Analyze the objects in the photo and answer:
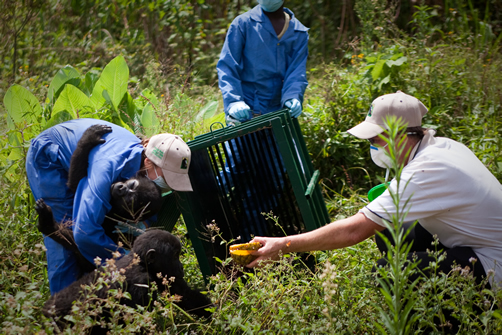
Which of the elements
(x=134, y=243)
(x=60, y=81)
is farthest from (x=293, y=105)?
(x=60, y=81)

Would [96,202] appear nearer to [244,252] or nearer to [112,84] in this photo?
[244,252]

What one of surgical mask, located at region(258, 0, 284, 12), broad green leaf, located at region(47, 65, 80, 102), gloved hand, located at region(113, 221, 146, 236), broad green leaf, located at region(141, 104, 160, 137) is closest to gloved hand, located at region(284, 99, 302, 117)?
surgical mask, located at region(258, 0, 284, 12)

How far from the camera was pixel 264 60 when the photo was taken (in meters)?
3.71

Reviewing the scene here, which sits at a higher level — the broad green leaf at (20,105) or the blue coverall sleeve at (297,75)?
the broad green leaf at (20,105)

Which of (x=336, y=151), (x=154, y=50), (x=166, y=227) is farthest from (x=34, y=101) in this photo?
(x=154, y=50)

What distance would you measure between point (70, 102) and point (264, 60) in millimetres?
1699

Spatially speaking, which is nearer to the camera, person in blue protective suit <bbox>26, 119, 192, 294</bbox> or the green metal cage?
person in blue protective suit <bbox>26, 119, 192, 294</bbox>

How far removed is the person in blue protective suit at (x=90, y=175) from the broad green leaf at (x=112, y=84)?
4.07 feet

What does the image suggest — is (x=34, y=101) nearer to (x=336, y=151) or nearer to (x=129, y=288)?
(x=129, y=288)

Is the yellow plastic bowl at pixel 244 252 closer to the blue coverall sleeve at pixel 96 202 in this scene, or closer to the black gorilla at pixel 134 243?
the black gorilla at pixel 134 243

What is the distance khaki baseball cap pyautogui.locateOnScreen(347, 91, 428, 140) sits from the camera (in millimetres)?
2279

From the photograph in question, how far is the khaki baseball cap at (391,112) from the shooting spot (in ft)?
7.48

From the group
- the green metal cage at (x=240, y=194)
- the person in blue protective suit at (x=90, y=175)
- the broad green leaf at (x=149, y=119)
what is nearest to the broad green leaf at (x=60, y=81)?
the broad green leaf at (x=149, y=119)

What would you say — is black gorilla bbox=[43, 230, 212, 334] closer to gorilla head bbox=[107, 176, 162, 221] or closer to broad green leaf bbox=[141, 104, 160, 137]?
gorilla head bbox=[107, 176, 162, 221]
